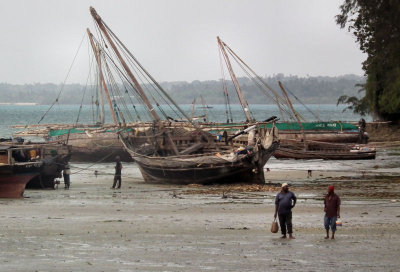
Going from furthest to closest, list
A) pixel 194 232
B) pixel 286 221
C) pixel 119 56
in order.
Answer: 1. pixel 119 56
2. pixel 194 232
3. pixel 286 221

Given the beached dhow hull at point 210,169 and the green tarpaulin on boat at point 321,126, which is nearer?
the beached dhow hull at point 210,169

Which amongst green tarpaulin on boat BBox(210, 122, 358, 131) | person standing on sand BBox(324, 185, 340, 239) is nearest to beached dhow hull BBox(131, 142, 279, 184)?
person standing on sand BBox(324, 185, 340, 239)

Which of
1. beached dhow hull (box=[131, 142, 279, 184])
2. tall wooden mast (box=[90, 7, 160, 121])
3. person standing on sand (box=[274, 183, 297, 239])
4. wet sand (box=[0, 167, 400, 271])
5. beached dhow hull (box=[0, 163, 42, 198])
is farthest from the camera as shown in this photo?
tall wooden mast (box=[90, 7, 160, 121])

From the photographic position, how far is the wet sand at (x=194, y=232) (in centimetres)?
Result: 1612

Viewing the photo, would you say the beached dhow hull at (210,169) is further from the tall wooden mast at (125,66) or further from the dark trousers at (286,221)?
the dark trousers at (286,221)

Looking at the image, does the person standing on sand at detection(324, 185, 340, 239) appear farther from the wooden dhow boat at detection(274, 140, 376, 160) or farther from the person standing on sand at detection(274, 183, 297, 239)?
the wooden dhow boat at detection(274, 140, 376, 160)

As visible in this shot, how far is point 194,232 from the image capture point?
2006 centimetres

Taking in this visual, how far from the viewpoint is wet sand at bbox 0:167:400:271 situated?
16.1 m

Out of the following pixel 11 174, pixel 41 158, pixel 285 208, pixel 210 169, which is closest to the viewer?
pixel 285 208

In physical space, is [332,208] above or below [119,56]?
below

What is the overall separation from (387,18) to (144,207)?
23.7 metres

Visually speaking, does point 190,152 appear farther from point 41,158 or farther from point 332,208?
point 332,208

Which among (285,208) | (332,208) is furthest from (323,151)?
(332,208)

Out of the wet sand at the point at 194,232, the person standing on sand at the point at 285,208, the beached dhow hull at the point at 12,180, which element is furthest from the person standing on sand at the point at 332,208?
the beached dhow hull at the point at 12,180
